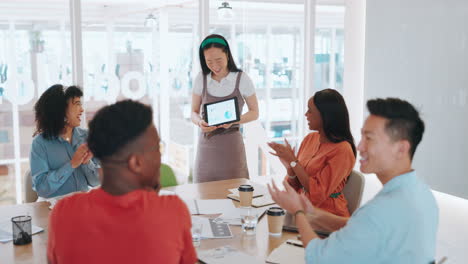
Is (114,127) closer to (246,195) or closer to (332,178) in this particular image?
(246,195)

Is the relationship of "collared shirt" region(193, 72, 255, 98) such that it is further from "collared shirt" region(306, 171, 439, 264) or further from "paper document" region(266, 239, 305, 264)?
"collared shirt" region(306, 171, 439, 264)

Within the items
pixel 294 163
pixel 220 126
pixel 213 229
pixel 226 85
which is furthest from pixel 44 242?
pixel 226 85

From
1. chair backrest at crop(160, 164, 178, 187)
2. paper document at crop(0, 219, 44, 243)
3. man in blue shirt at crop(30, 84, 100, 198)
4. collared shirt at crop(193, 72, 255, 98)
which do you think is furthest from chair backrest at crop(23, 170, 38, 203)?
collared shirt at crop(193, 72, 255, 98)

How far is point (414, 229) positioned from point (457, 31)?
13.4 ft

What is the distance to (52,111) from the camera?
2.86 metres

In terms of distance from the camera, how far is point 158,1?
4930 mm

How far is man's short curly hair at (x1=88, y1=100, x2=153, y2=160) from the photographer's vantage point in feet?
4.51

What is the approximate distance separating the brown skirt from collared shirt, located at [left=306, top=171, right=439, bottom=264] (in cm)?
215

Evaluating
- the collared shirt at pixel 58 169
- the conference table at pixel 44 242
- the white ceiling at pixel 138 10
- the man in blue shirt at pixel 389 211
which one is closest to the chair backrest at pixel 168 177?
the collared shirt at pixel 58 169

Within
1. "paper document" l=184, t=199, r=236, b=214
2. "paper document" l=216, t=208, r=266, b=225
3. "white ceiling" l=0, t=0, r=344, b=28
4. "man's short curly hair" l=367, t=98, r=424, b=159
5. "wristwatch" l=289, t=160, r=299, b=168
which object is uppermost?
"white ceiling" l=0, t=0, r=344, b=28

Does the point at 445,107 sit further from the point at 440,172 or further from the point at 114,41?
the point at 114,41

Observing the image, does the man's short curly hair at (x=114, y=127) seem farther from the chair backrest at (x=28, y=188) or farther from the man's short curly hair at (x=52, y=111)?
the chair backrest at (x=28, y=188)

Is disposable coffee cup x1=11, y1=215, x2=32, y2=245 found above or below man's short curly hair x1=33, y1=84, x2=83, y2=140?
below

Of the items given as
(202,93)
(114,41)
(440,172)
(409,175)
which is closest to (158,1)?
(114,41)
